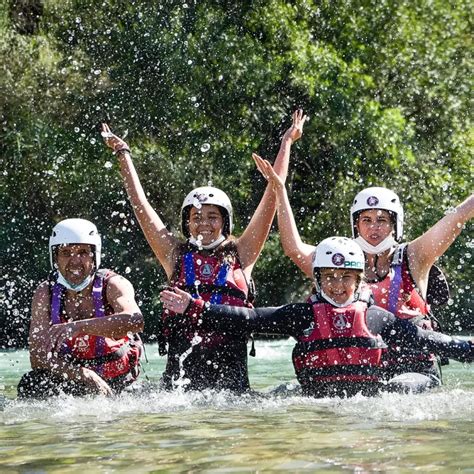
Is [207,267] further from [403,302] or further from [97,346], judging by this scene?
[403,302]

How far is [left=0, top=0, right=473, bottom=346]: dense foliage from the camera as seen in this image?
20.1m

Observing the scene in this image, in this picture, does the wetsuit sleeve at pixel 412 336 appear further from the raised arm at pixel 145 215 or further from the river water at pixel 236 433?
the raised arm at pixel 145 215

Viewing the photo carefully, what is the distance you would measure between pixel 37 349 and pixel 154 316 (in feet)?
38.2

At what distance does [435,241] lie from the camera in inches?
294

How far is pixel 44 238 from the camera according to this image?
20.2 m

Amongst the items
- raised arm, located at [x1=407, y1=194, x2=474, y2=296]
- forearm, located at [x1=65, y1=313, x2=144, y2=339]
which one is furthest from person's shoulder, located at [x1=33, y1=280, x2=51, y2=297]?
raised arm, located at [x1=407, y1=194, x2=474, y2=296]

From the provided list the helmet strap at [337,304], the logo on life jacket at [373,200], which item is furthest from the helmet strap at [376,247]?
the helmet strap at [337,304]

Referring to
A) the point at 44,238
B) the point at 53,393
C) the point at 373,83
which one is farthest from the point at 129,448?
the point at 373,83

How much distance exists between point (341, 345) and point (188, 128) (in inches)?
A: 543

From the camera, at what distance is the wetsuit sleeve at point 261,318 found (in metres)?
6.95

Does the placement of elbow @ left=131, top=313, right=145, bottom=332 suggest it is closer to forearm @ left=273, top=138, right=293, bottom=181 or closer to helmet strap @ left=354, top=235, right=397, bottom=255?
forearm @ left=273, top=138, right=293, bottom=181

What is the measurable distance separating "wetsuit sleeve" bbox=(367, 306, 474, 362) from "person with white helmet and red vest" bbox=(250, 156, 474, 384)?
0.27 m

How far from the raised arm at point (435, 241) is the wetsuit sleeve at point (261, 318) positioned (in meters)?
0.99

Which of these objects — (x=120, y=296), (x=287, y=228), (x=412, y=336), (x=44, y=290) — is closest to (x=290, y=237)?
(x=287, y=228)
